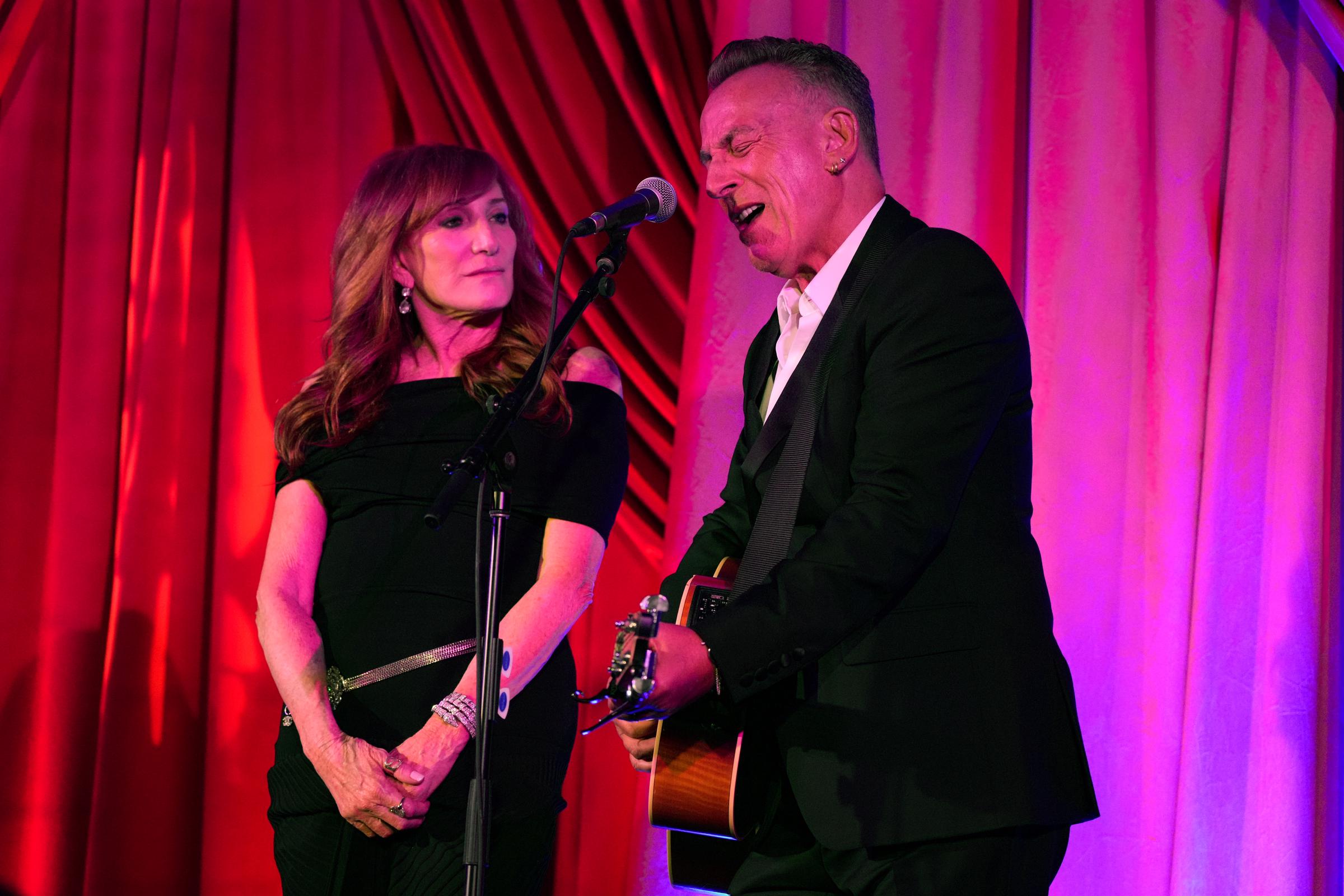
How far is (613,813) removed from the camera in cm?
362

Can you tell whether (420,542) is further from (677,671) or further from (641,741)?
(677,671)

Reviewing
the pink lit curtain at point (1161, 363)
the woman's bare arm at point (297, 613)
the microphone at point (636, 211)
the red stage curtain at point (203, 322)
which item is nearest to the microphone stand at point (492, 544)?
the microphone at point (636, 211)

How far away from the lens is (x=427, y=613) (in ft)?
8.27

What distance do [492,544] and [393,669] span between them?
59 cm

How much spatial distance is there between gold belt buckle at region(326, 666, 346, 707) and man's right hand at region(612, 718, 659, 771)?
2.14ft

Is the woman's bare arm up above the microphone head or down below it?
below

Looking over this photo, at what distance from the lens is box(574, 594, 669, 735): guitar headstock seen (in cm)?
165

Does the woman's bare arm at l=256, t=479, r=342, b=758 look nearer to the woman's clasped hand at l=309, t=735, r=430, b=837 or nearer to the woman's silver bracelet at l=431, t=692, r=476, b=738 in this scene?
the woman's clasped hand at l=309, t=735, r=430, b=837

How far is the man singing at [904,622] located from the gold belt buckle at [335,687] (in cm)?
72

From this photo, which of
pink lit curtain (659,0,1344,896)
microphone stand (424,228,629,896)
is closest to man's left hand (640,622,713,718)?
microphone stand (424,228,629,896)

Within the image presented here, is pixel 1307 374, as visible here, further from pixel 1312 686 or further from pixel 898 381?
pixel 898 381

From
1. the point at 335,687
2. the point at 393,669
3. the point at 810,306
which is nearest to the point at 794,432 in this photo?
the point at 810,306

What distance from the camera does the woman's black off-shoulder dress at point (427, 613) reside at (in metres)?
2.39

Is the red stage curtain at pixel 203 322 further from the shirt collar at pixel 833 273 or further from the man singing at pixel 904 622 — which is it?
the man singing at pixel 904 622
